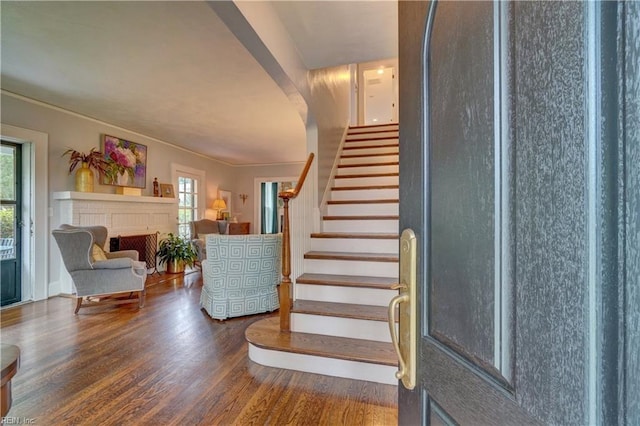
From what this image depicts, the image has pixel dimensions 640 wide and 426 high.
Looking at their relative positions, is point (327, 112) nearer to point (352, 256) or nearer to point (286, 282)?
point (352, 256)

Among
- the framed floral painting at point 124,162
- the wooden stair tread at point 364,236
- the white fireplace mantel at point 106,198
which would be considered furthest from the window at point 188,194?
the wooden stair tread at point 364,236

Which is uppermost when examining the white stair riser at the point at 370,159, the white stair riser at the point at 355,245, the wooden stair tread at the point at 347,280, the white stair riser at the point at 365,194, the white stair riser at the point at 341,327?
the white stair riser at the point at 370,159

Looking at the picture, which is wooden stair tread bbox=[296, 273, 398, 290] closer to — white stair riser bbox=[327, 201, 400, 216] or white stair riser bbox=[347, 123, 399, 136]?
white stair riser bbox=[327, 201, 400, 216]

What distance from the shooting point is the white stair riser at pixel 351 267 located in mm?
2693

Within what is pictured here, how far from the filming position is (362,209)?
3.59 m

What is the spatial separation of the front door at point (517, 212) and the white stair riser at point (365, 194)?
3112 mm

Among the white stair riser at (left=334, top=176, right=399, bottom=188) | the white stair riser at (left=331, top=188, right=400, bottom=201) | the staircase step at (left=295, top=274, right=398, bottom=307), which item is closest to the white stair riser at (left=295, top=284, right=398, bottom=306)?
the staircase step at (left=295, top=274, right=398, bottom=307)

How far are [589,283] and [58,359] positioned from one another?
3.16 meters

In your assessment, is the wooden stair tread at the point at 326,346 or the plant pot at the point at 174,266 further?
the plant pot at the point at 174,266

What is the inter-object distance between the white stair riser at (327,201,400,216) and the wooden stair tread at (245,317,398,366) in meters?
1.62

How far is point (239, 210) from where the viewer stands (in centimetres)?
809

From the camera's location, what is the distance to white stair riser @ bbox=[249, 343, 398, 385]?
6.54ft

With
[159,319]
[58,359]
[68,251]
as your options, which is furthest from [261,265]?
[68,251]

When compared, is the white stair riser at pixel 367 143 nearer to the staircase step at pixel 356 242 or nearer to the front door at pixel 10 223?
the staircase step at pixel 356 242
